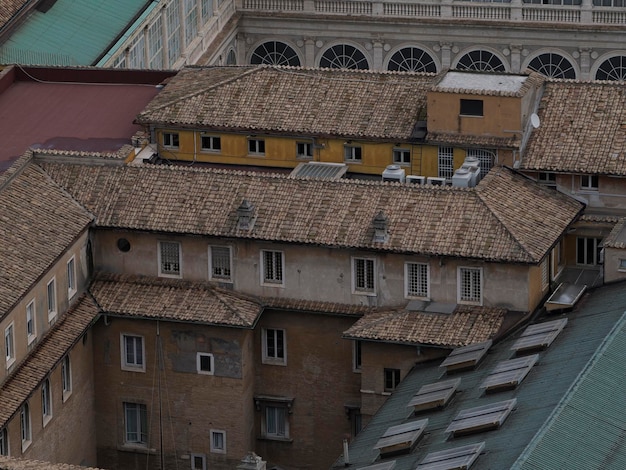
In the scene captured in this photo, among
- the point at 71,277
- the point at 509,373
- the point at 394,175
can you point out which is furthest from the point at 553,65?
A: the point at 509,373

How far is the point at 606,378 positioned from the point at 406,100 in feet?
76.8

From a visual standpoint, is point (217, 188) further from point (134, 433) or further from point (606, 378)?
point (606, 378)

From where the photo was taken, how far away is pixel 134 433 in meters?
106

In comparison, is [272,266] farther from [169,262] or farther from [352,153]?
[352,153]

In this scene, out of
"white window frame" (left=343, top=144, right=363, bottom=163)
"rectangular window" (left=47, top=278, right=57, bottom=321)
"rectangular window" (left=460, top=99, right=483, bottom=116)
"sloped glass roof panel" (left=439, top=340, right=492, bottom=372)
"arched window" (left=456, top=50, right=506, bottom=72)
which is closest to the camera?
"sloped glass roof panel" (left=439, top=340, right=492, bottom=372)

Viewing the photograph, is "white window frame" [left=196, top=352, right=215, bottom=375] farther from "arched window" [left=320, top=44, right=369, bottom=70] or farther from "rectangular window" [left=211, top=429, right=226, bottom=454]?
"arched window" [left=320, top=44, right=369, bottom=70]

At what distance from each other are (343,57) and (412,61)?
168 inches

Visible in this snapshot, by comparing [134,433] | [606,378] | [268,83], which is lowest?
[134,433]

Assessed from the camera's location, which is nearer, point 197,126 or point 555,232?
point 555,232

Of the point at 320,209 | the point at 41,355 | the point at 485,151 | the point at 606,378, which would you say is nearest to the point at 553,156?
the point at 485,151

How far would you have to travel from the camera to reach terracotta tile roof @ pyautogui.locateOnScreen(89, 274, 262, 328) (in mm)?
101875

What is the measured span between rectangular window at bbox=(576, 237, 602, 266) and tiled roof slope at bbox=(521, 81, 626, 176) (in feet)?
10.4

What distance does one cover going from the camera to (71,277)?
337 ft

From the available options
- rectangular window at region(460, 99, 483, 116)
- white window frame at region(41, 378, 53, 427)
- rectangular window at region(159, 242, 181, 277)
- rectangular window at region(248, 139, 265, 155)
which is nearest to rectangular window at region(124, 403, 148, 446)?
rectangular window at region(159, 242, 181, 277)
